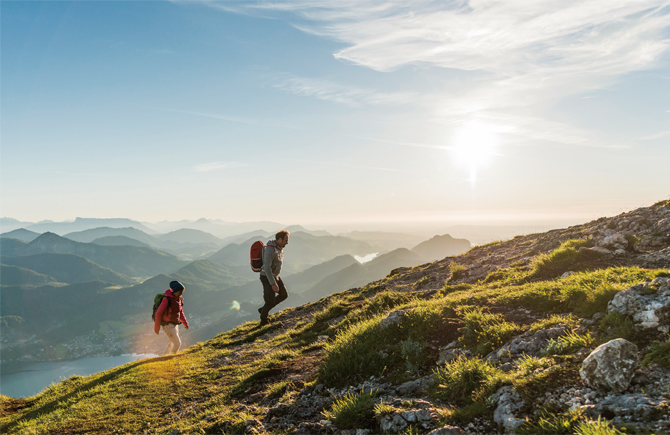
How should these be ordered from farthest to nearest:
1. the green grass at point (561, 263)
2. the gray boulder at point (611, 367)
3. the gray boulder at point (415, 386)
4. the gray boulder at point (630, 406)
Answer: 1. the green grass at point (561, 263)
2. the gray boulder at point (415, 386)
3. the gray boulder at point (611, 367)
4. the gray boulder at point (630, 406)

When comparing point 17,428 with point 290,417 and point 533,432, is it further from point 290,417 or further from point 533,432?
point 533,432

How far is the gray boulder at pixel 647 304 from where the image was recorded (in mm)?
4821

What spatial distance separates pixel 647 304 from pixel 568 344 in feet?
5.19

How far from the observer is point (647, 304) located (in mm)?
5164

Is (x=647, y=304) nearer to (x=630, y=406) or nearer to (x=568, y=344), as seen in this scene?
(x=568, y=344)

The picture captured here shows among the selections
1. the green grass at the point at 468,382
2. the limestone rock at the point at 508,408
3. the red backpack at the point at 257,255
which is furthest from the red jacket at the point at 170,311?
the limestone rock at the point at 508,408

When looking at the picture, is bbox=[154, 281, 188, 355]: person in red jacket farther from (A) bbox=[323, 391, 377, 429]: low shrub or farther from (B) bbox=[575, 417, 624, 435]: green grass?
(B) bbox=[575, 417, 624, 435]: green grass

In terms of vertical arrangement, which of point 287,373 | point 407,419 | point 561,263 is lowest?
point 287,373

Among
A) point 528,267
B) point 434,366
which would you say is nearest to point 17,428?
point 434,366

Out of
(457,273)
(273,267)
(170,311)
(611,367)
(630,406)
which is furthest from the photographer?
(457,273)

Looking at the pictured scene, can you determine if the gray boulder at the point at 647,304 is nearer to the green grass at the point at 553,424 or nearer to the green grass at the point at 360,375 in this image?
the green grass at the point at 360,375

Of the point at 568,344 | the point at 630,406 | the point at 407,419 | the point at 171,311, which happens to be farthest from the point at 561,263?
the point at 171,311

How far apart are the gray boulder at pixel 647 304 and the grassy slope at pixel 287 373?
47 cm

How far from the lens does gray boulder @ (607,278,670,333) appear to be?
482cm
